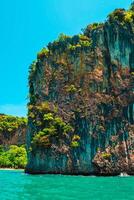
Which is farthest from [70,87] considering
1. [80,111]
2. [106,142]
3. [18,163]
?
[18,163]

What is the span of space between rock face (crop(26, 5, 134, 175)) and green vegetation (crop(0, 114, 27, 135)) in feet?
122

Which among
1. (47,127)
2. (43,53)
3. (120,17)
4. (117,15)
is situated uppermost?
(117,15)

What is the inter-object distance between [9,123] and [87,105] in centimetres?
4453

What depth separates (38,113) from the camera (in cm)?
5953

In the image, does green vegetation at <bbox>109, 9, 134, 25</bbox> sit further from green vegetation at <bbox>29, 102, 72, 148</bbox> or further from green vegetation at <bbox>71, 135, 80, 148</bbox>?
green vegetation at <bbox>71, 135, 80, 148</bbox>

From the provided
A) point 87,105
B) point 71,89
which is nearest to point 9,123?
point 71,89

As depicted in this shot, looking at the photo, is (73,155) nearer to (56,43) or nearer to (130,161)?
(130,161)

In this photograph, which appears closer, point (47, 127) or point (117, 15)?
point (47, 127)

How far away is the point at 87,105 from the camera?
5772 centimetres

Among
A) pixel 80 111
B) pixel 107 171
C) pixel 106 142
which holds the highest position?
pixel 80 111

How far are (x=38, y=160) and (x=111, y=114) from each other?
1016 cm

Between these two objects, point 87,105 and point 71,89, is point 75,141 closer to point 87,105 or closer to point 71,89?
point 87,105

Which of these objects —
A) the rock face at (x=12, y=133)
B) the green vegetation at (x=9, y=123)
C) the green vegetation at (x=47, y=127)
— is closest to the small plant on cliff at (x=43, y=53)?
the green vegetation at (x=47, y=127)

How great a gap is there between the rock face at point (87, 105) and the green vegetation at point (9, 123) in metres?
37.0
